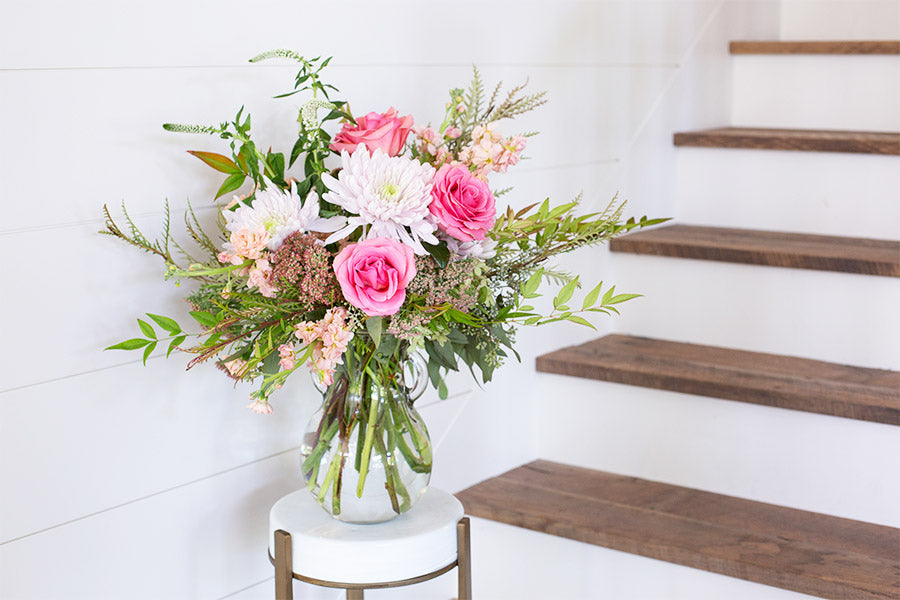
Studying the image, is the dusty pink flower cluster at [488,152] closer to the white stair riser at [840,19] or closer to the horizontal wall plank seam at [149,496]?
the horizontal wall plank seam at [149,496]

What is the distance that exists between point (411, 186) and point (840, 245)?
1.22 metres

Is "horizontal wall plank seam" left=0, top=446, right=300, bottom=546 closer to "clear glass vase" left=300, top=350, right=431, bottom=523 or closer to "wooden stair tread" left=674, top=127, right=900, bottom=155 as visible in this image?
"clear glass vase" left=300, top=350, right=431, bottom=523

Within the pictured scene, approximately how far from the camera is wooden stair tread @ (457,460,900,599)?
1553 millimetres

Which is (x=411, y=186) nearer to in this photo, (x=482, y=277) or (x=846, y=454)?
(x=482, y=277)

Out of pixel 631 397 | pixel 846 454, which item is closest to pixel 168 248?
pixel 631 397

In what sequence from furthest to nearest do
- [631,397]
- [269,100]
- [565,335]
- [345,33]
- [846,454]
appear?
1. [565,335]
2. [631,397]
3. [846,454]
4. [345,33]
5. [269,100]

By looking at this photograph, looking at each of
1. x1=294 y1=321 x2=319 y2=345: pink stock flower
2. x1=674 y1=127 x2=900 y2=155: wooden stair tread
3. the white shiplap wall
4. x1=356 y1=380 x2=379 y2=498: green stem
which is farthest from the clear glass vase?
x1=674 y1=127 x2=900 y2=155: wooden stair tread

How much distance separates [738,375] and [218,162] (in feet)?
3.51

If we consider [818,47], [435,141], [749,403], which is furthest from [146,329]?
[818,47]

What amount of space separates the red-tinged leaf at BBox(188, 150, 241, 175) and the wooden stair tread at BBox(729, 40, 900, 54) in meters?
1.63

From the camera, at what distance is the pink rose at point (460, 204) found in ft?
4.00

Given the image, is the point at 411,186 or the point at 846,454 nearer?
the point at 411,186

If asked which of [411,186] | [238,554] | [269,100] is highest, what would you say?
[269,100]

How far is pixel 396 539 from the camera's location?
1311 millimetres
